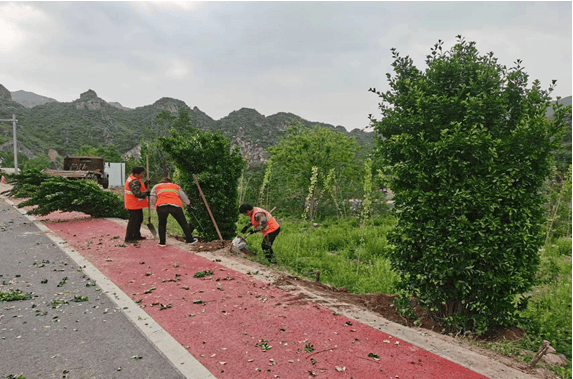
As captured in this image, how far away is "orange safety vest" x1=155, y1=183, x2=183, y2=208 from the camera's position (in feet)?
27.1

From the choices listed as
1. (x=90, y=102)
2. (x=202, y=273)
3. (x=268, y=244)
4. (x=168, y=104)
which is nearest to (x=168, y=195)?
(x=268, y=244)

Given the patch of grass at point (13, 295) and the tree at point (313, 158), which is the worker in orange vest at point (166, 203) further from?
the tree at point (313, 158)

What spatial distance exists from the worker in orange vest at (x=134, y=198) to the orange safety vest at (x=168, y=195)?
18.9 inches

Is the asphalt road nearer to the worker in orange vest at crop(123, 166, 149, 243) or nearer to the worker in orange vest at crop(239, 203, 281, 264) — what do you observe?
the worker in orange vest at crop(123, 166, 149, 243)

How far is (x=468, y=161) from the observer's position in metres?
4.09

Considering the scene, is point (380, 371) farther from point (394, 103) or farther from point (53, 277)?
point (53, 277)

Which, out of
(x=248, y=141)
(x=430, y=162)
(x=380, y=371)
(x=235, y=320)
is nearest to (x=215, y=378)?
(x=235, y=320)

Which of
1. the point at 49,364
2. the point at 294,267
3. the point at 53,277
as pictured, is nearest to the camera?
the point at 49,364

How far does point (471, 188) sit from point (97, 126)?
122128 mm

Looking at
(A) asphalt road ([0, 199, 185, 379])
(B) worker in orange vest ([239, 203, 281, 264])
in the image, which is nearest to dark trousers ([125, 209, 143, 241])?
(A) asphalt road ([0, 199, 185, 379])

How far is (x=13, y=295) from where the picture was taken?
16.4ft

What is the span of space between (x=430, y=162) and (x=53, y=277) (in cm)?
630

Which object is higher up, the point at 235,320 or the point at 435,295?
the point at 435,295

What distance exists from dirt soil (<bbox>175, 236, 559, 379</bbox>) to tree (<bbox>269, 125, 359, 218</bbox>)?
350 inches
